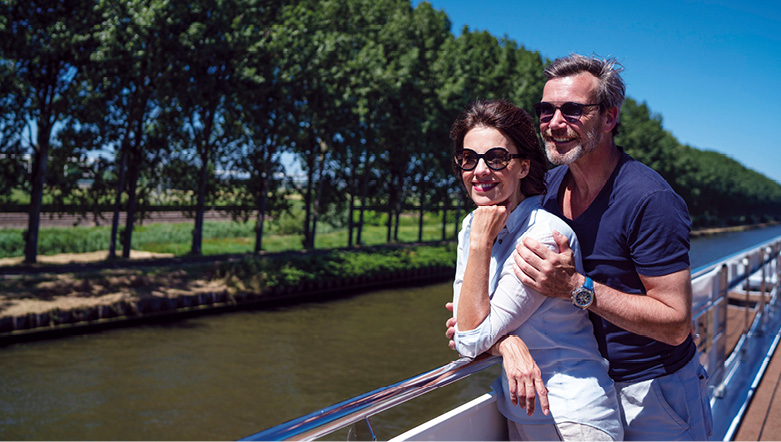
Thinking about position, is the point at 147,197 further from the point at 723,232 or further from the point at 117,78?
the point at 723,232

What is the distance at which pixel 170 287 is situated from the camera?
Answer: 19391 millimetres

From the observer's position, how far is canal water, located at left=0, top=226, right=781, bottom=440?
11602 millimetres

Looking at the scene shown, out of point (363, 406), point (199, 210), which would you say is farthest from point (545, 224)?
point (199, 210)

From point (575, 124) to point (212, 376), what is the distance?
13623mm

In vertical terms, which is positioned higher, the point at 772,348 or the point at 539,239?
the point at 539,239

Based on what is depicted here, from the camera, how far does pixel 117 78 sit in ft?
66.5

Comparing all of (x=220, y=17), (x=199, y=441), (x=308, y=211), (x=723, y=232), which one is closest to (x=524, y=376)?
(x=199, y=441)

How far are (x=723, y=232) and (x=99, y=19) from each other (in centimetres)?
9093

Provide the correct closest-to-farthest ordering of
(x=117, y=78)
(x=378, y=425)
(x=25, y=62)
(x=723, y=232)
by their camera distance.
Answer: (x=378, y=425), (x=25, y=62), (x=117, y=78), (x=723, y=232)

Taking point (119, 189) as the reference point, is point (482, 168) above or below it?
below

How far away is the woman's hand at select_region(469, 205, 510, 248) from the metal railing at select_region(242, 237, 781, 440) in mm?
477

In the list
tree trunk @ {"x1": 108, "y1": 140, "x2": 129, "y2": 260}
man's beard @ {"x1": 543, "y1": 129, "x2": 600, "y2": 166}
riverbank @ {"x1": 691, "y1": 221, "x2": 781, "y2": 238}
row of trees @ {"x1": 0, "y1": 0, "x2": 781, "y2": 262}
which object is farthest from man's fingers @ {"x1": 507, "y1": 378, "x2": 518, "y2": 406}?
riverbank @ {"x1": 691, "y1": 221, "x2": 781, "y2": 238}

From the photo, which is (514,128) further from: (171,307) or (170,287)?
(170,287)

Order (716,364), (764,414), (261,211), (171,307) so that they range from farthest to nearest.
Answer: (261,211)
(171,307)
(716,364)
(764,414)
